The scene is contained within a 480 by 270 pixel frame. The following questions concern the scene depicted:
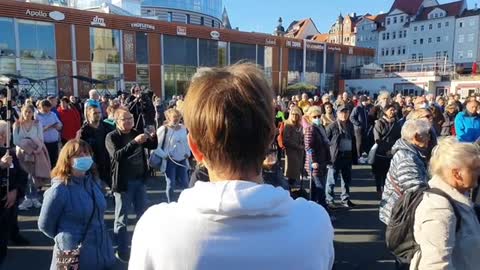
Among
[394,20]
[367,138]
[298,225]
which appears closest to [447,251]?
[298,225]

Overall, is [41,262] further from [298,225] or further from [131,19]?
[131,19]

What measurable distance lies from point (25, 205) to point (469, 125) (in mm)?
8046

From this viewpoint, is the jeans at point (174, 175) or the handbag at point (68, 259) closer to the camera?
the handbag at point (68, 259)

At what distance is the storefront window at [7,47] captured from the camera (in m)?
29.1

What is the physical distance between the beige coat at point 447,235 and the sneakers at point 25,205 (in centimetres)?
655

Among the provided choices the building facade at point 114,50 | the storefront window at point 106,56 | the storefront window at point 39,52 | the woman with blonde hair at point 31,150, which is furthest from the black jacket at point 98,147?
the storefront window at point 106,56

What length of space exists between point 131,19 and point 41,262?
33.8 meters

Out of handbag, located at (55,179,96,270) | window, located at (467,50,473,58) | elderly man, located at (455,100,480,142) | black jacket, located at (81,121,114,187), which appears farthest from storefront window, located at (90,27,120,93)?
window, located at (467,50,473,58)

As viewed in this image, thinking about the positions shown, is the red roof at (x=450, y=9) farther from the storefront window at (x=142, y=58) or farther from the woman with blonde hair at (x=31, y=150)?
the woman with blonde hair at (x=31, y=150)

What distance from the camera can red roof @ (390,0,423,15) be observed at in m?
75.8

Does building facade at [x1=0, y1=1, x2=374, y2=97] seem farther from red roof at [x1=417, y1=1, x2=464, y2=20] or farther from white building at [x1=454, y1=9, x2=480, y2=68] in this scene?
red roof at [x1=417, y1=1, x2=464, y2=20]

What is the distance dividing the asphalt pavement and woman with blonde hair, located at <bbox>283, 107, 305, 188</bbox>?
0.98 metres

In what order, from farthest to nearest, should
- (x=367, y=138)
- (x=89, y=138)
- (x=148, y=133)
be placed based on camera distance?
1. (x=367, y=138)
2. (x=89, y=138)
3. (x=148, y=133)

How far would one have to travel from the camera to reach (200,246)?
985 mm
